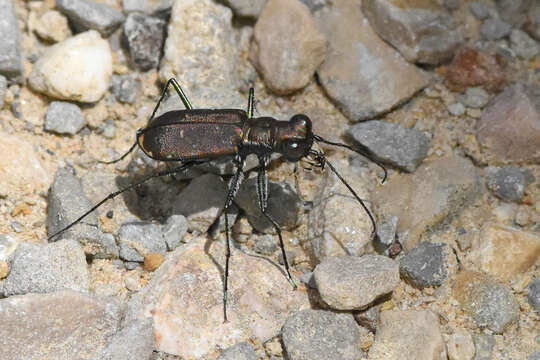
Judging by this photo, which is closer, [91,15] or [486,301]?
[486,301]

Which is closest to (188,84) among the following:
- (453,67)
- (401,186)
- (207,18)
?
(207,18)

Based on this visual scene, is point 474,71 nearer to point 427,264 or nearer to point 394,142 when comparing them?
point 394,142

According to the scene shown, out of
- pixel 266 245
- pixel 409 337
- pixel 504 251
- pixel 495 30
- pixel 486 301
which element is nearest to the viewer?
pixel 409 337

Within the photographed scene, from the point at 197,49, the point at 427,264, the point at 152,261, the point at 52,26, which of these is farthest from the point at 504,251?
the point at 52,26

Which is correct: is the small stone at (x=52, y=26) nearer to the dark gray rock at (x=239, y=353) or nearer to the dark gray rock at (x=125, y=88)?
the dark gray rock at (x=125, y=88)

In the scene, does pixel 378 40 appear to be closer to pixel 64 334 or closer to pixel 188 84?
pixel 188 84

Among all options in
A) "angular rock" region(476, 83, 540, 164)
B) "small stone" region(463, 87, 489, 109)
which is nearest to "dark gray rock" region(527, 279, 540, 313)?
"angular rock" region(476, 83, 540, 164)
